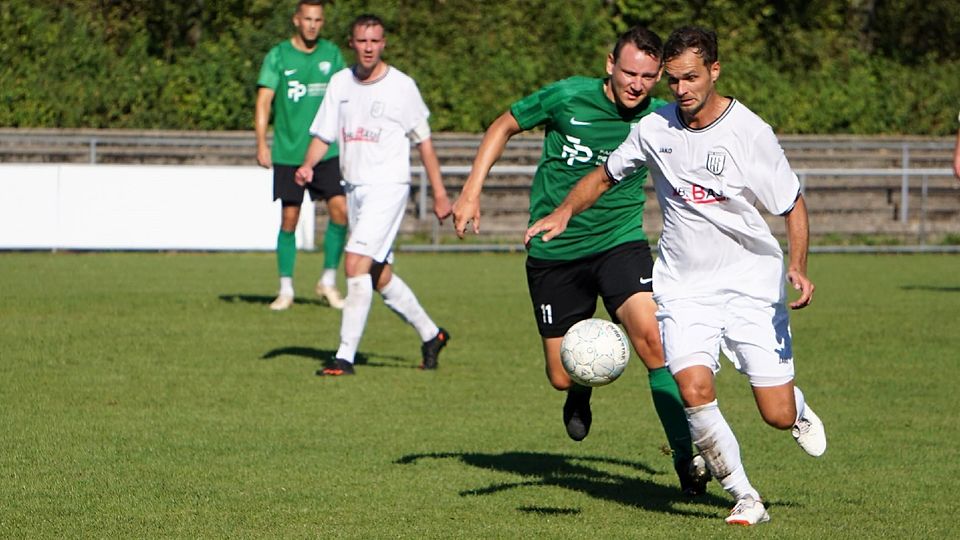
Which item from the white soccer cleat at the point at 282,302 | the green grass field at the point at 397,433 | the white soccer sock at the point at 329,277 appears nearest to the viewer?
the green grass field at the point at 397,433

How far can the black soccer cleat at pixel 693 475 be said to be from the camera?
676 cm

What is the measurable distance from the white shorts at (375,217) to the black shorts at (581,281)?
2.83m

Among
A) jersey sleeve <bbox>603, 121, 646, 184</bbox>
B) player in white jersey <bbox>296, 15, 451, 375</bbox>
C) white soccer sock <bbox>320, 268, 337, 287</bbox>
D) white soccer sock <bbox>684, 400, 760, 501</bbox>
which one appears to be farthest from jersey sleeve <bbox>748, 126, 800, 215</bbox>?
white soccer sock <bbox>320, 268, 337, 287</bbox>

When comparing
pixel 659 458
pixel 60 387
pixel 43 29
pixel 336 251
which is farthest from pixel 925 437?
pixel 43 29

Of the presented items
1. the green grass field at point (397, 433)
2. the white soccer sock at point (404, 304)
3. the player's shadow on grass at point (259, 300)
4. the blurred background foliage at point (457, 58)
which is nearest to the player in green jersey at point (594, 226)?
the green grass field at point (397, 433)

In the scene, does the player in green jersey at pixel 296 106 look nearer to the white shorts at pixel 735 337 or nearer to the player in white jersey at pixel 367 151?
the player in white jersey at pixel 367 151

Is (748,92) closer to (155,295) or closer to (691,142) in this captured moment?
(155,295)

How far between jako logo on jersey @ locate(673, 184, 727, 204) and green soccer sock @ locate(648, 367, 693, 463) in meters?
1.03

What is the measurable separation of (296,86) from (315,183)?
901 mm

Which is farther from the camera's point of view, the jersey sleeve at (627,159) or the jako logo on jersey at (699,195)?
the jersey sleeve at (627,159)

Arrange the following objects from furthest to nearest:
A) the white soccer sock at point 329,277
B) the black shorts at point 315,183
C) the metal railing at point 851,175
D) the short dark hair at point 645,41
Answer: the metal railing at point 851,175 → the white soccer sock at point 329,277 → the black shorts at point 315,183 → the short dark hair at point 645,41

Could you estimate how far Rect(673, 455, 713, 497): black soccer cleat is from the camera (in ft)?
22.2

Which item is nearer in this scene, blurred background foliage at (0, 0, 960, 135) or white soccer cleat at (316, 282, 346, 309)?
white soccer cleat at (316, 282, 346, 309)

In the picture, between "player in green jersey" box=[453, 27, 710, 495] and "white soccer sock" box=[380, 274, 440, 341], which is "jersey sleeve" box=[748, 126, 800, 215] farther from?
"white soccer sock" box=[380, 274, 440, 341]
